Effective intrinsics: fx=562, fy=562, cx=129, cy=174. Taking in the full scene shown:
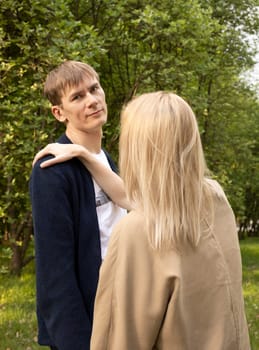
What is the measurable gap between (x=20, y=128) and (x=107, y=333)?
7.17 metres

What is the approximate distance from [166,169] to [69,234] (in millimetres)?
607

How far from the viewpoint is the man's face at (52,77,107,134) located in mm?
2773

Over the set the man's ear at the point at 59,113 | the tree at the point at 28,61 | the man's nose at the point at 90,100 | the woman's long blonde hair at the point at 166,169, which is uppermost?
the tree at the point at 28,61

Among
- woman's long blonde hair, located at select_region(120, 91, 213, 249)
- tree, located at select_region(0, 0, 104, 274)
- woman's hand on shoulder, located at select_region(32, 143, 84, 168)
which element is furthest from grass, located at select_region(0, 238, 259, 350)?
woman's long blonde hair, located at select_region(120, 91, 213, 249)

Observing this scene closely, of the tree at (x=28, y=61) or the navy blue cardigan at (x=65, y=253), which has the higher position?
the tree at (x=28, y=61)

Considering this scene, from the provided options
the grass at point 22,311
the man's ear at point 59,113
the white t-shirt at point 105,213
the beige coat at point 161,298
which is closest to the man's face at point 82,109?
the man's ear at point 59,113

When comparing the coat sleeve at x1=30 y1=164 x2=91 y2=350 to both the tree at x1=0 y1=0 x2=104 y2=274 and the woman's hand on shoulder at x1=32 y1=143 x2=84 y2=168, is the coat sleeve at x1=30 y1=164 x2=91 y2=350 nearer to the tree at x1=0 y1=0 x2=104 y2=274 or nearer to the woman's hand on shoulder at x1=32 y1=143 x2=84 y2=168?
the woman's hand on shoulder at x1=32 y1=143 x2=84 y2=168

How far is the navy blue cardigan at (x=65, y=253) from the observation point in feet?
7.69

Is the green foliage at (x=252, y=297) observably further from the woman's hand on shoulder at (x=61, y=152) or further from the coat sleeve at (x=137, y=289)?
the coat sleeve at (x=137, y=289)

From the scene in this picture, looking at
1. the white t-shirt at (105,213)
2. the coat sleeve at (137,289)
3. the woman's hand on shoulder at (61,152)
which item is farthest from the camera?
the white t-shirt at (105,213)

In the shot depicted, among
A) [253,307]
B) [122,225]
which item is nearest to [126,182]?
[122,225]

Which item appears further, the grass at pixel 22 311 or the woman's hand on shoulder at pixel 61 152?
the grass at pixel 22 311

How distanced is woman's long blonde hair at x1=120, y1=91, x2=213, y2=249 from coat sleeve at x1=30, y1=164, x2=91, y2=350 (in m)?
0.43

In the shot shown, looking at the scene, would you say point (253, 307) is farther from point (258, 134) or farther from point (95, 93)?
point (258, 134)
